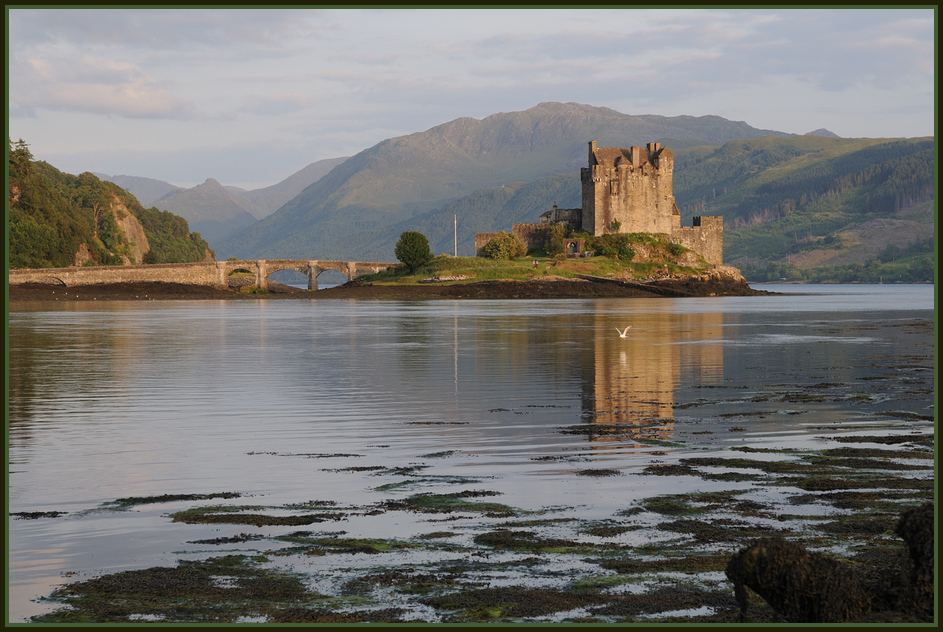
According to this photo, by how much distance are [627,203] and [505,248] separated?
20.4 m

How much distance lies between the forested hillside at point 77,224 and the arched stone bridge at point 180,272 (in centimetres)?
512

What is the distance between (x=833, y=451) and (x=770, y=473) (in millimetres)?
2285

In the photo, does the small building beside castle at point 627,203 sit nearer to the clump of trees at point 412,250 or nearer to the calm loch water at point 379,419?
the clump of trees at point 412,250

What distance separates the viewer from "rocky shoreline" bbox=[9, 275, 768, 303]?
110500 millimetres

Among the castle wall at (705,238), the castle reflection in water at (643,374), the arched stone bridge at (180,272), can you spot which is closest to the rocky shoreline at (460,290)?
the arched stone bridge at (180,272)

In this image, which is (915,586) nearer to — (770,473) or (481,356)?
(770,473)

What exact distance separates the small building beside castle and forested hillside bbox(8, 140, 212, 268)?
60.2 metres

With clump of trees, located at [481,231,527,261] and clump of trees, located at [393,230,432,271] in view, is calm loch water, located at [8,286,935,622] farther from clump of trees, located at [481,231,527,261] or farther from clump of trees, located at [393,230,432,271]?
clump of trees, located at [481,231,527,261]

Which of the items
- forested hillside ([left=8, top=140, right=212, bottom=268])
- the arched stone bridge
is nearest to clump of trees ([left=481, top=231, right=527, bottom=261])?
the arched stone bridge

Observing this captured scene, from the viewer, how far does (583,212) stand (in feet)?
433

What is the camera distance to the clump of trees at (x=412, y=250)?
123250 millimetres

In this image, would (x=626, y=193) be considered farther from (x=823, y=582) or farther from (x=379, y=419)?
(x=823, y=582)

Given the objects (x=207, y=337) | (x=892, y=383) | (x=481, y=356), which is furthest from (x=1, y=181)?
(x=207, y=337)

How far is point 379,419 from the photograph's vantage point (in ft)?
60.8
